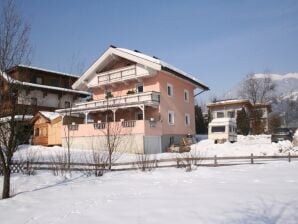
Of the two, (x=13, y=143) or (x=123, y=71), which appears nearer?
(x=13, y=143)

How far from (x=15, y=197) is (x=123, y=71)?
2496cm

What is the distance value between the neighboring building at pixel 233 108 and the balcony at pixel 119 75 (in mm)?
29595

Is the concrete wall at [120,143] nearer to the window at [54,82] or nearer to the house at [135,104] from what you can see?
the house at [135,104]

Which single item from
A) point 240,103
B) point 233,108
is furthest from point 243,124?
point 233,108

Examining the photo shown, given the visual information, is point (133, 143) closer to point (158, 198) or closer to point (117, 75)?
point (117, 75)

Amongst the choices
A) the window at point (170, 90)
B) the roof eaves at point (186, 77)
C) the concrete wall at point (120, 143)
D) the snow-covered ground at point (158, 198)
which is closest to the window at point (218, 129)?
the roof eaves at point (186, 77)

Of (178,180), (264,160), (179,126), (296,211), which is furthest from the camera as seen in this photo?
(179,126)

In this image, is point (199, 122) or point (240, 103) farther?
point (240, 103)

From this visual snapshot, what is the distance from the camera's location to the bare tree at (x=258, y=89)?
212 feet

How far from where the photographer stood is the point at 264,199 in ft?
31.7

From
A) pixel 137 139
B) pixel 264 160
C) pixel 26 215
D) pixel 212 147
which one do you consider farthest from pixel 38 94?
pixel 26 215

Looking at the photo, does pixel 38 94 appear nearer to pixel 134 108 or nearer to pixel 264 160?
pixel 134 108

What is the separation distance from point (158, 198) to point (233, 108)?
5221 centimetres

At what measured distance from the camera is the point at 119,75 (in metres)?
A: 35.4
